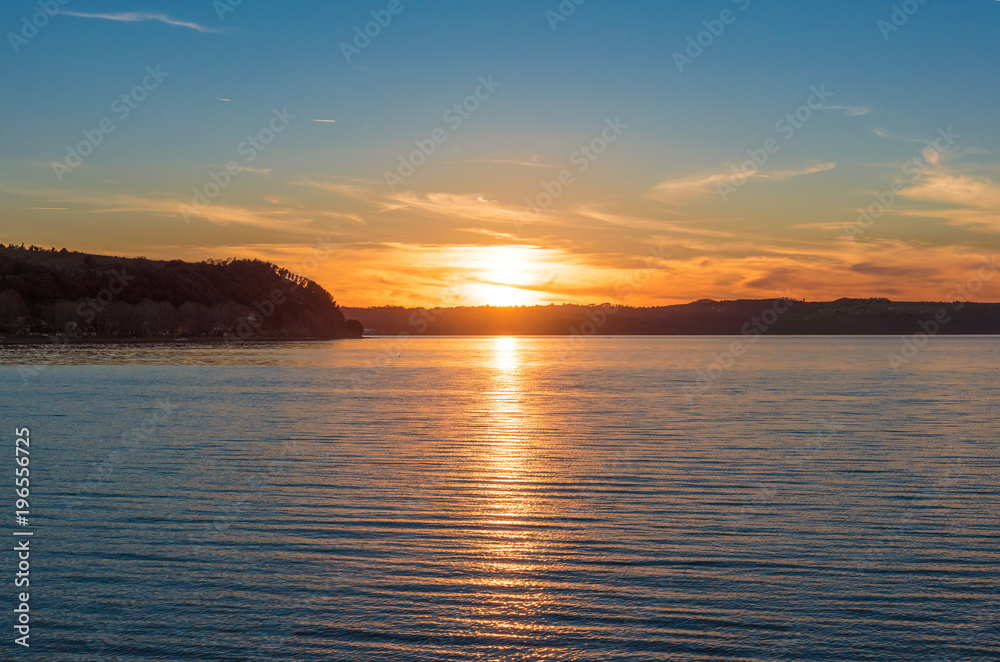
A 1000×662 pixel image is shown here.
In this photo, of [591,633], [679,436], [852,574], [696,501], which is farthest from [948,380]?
[591,633]

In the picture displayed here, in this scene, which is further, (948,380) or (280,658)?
(948,380)

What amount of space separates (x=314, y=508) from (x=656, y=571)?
27.3ft

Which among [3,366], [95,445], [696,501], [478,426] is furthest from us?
[3,366]

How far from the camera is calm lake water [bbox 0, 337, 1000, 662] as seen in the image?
34.0 ft

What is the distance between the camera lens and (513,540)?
15.3 m

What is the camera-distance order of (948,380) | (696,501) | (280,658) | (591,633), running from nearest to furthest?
1. (280,658)
2. (591,633)
3. (696,501)
4. (948,380)

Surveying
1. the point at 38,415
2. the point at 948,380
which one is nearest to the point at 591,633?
the point at 38,415

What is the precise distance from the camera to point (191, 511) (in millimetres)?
17531

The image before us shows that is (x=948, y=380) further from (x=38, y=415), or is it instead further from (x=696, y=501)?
(x=38, y=415)

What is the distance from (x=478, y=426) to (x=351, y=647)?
82.8 ft

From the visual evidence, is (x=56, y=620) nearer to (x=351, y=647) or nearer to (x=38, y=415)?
(x=351, y=647)

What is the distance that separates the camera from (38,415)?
37188mm

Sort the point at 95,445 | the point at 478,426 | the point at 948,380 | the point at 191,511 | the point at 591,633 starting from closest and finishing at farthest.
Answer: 1. the point at 591,633
2. the point at 191,511
3. the point at 95,445
4. the point at 478,426
5. the point at 948,380

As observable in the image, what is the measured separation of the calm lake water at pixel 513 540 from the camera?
34.0 ft
